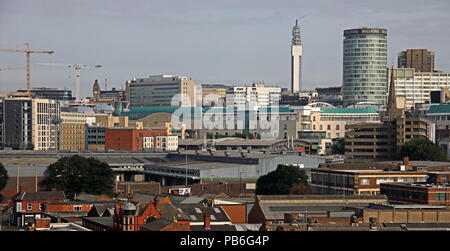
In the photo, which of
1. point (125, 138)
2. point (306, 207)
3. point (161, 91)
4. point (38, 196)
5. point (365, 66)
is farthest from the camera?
point (161, 91)

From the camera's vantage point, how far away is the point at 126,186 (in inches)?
1972

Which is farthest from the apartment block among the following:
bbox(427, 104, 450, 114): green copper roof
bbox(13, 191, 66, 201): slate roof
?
bbox(427, 104, 450, 114): green copper roof

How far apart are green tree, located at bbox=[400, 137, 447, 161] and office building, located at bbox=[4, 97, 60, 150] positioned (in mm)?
45289

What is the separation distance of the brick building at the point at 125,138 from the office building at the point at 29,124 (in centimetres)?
1052

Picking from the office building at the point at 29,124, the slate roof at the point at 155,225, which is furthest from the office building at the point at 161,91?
the slate roof at the point at 155,225

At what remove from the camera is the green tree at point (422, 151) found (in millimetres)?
60906

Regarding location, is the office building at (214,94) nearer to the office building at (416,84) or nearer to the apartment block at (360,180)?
the office building at (416,84)

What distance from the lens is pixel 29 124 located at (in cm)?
9850

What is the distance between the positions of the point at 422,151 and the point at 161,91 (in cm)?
10001

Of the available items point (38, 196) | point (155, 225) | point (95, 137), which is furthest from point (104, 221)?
point (95, 137)

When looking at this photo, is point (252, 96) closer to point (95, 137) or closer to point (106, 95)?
point (106, 95)
